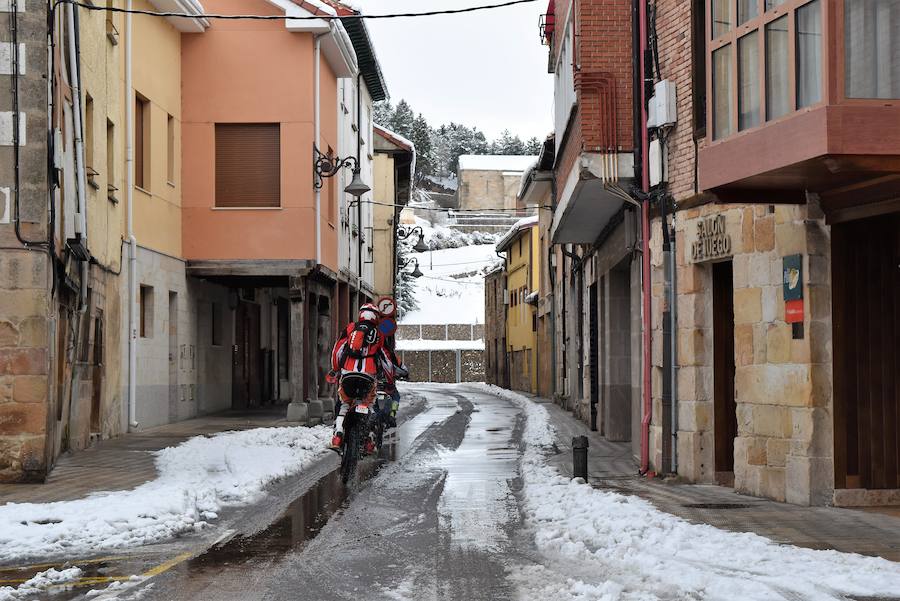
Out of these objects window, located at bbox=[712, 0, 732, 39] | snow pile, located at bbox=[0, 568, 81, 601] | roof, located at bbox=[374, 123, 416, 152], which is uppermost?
roof, located at bbox=[374, 123, 416, 152]

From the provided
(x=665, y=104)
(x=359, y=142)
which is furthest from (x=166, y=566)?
(x=359, y=142)

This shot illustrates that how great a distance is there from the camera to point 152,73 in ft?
73.0

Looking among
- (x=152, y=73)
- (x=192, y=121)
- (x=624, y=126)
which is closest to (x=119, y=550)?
(x=624, y=126)

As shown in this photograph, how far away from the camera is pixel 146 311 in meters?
22.0

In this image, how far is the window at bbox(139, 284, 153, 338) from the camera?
21875 mm

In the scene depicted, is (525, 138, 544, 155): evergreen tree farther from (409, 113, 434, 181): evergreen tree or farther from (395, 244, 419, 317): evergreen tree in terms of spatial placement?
(395, 244, 419, 317): evergreen tree

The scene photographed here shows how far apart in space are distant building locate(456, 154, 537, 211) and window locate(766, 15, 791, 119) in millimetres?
118718

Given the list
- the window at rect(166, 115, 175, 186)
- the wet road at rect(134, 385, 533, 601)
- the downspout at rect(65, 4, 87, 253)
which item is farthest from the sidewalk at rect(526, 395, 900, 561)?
the window at rect(166, 115, 175, 186)

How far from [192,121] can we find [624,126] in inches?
487

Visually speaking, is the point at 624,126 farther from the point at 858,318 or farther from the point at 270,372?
the point at 270,372

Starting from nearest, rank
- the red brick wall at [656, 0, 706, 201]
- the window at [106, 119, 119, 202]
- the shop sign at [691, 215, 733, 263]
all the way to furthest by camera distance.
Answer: the shop sign at [691, 215, 733, 263]
the red brick wall at [656, 0, 706, 201]
the window at [106, 119, 119, 202]

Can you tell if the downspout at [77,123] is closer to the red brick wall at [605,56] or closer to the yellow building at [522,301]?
the red brick wall at [605,56]

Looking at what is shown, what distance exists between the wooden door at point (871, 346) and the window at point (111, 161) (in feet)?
39.3

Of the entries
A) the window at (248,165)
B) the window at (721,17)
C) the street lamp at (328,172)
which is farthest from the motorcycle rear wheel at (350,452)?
the window at (248,165)
